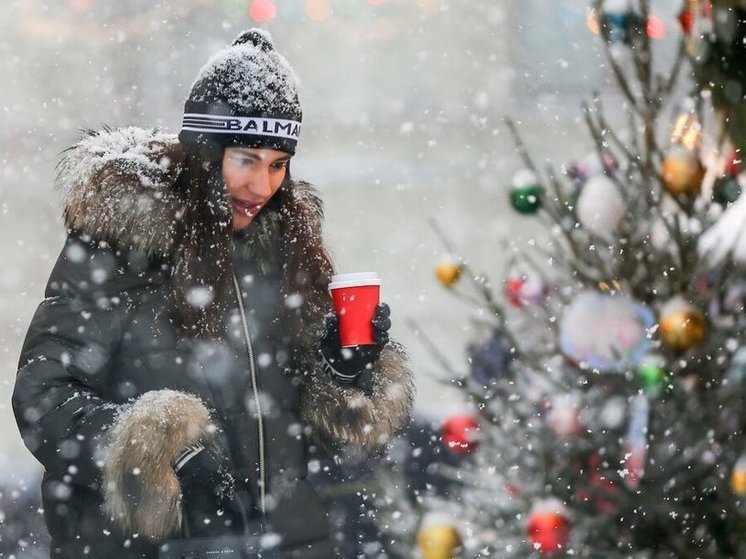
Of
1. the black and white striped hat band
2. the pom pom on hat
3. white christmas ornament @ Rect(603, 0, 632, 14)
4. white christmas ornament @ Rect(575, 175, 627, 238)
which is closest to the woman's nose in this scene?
the black and white striped hat band

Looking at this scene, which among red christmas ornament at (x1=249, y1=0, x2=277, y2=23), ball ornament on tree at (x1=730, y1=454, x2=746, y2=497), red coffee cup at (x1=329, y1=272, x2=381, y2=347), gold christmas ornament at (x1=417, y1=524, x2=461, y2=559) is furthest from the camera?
red christmas ornament at (x1=249, y1=0, x2=277, y2=23)

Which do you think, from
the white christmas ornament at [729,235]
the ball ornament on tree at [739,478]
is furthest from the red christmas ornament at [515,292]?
the ball ornament on tree at [739,478]

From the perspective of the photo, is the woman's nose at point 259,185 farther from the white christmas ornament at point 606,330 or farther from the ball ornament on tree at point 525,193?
the white christmas ornament at point 606,330

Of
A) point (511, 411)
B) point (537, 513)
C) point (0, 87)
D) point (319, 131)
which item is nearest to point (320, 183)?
point (319, 131)

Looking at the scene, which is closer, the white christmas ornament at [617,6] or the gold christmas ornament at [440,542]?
the white christmas ornament at [617,6]

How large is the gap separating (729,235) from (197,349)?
42.2 inches

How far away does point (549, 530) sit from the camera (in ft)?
6.94

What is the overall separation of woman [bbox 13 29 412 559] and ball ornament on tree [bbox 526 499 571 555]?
0.42 meters

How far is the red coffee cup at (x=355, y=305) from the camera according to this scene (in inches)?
85.1

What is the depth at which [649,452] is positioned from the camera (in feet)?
6.45

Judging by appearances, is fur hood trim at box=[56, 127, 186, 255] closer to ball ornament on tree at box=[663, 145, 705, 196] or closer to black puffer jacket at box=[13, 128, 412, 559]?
black puffer jacket at box=[13, 128, 412, 559]

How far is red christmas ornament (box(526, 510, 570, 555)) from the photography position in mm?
2102

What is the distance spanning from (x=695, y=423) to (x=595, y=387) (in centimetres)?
24

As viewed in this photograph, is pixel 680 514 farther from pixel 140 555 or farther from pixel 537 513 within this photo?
pixel 140 555
